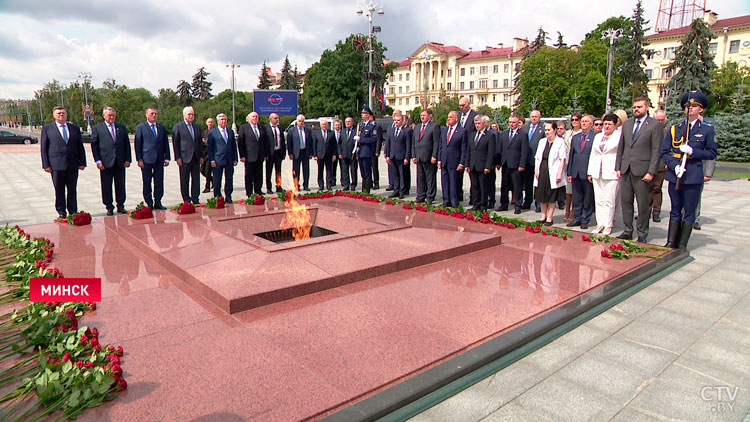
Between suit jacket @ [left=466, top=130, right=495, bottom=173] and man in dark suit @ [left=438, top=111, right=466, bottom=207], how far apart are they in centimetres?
14

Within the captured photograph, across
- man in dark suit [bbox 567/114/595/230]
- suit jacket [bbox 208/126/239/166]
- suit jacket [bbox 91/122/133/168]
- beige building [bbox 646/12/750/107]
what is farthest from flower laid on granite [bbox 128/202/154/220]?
beige building [bbox 646/12/750/107]

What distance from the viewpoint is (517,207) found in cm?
877

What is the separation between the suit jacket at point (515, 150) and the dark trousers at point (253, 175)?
5075mm

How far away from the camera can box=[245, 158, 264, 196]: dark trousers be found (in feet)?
33.1

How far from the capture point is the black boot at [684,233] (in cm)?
586

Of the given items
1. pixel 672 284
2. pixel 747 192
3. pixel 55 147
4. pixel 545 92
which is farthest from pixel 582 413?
pixel 545 92

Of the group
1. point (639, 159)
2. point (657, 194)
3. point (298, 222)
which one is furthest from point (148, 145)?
point (657, 194)

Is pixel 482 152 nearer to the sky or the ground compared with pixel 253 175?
nearer to the sky

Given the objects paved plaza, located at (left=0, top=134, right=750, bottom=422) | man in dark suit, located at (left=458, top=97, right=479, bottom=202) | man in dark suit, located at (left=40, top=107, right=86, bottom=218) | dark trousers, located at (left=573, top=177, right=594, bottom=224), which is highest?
man in dark suit, located at (left=458, top=97, right=479, bottom=202)

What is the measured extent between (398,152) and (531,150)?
282 centimetres

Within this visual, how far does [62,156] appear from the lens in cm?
749

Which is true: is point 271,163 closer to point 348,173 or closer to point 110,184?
point 348,173

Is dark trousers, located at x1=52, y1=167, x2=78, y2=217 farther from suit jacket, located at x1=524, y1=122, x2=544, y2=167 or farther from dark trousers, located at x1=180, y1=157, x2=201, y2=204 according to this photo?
suit jacket, located at x1=524, y1=122, x2=544, y2=167

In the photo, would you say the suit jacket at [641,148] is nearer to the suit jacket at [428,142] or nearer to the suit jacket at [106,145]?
the suit jacket at [428,142]
